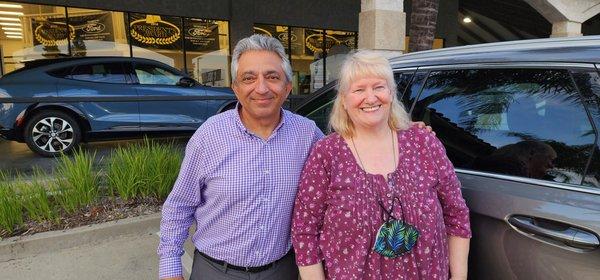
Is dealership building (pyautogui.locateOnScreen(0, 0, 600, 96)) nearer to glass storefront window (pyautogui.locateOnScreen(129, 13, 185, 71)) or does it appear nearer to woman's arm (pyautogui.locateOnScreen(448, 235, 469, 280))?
glass storefront window (pyautogui.locateOnScreen(129, 13, 185, 71))

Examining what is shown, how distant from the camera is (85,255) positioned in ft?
11.8

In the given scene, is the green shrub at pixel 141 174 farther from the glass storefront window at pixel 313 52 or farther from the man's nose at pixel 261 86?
the glass storefront window at pixel 313 52

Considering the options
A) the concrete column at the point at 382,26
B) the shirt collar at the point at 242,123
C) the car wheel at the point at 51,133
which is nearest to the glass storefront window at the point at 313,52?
the concrete column at the point at 382,26

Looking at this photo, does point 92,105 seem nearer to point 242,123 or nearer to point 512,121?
point 242,123

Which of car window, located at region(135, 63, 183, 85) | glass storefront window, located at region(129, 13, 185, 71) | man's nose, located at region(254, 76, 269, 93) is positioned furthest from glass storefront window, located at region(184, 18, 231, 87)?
man's nose, located at region(254, 76, 269, 93)

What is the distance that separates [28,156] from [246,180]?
7.15 metres

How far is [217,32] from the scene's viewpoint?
1219cm

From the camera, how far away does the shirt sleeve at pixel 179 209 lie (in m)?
1.88

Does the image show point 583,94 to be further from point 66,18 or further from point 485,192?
point 66,18

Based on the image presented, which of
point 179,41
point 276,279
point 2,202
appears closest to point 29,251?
point 2,202

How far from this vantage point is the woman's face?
1.67 m

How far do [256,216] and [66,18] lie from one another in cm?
1016

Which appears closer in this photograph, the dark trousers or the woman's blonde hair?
the woman's blonde hair

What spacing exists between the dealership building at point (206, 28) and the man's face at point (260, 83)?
5124mm
